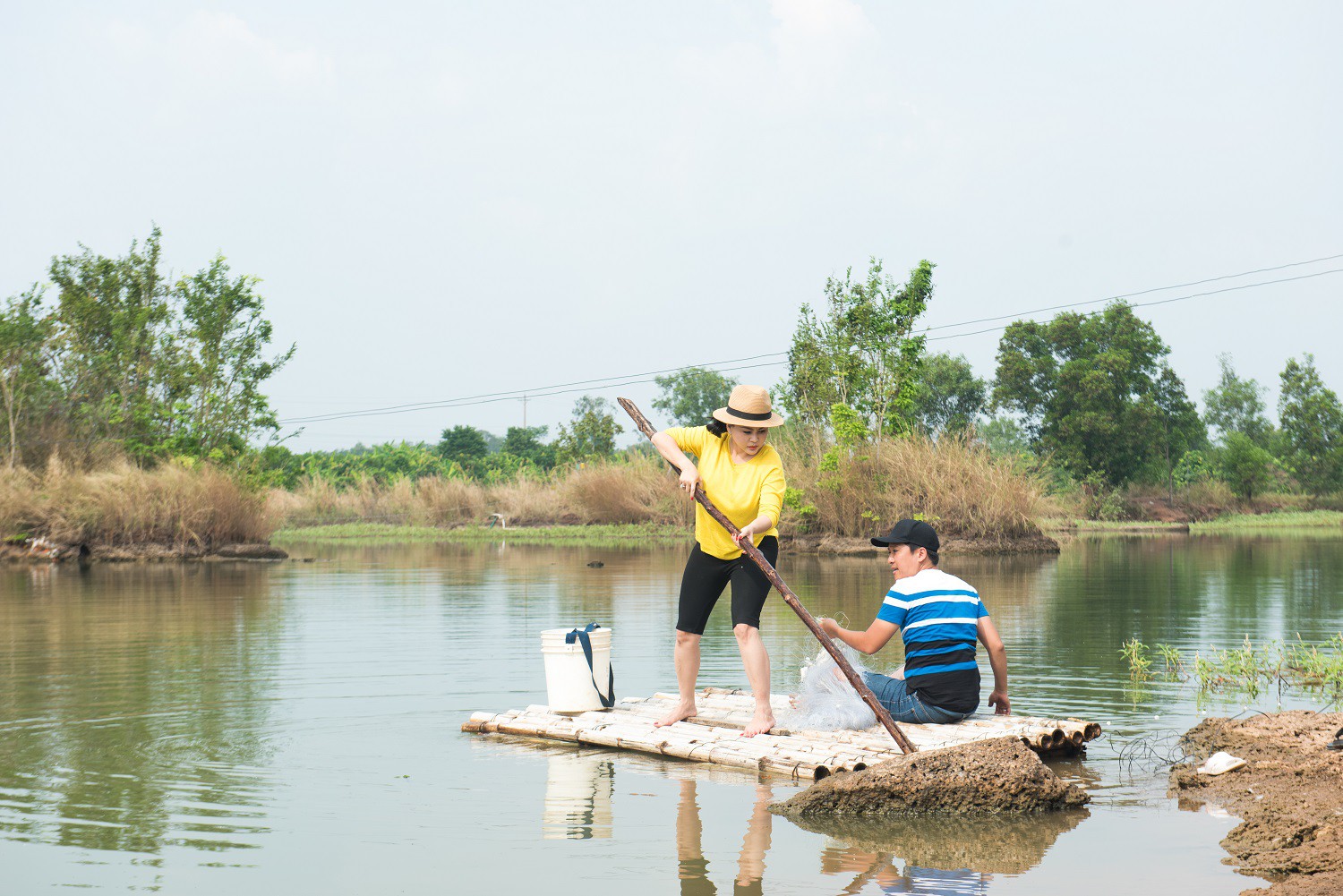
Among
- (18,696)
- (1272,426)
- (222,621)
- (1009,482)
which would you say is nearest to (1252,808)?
(18,696)

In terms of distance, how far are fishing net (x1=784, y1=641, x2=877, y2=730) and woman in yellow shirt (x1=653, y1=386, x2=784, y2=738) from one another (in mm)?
267

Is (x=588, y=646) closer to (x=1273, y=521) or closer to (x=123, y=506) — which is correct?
(x=123, y=506)

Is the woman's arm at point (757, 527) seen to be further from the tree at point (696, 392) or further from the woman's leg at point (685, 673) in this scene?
the tree at point (696, 392)

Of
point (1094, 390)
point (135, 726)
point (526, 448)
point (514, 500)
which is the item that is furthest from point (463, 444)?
point (135, 726)

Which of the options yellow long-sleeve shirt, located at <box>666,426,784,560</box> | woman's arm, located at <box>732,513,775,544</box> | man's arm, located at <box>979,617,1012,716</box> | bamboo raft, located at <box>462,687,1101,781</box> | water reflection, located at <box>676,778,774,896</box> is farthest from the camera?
yellow long-sleeve shirt, located at <box>666,426,784,560</box>

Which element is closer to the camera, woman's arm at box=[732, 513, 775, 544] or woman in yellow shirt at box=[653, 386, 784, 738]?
woman's arm at box=[732, 513, 775, 544]

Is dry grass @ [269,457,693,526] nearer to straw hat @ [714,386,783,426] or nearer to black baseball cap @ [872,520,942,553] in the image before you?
straw hat @ [714,386,783,426]

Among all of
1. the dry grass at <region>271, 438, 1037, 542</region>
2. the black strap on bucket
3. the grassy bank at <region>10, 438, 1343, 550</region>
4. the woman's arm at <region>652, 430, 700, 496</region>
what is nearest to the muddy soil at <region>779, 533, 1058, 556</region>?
the grassy bank at <region>10, 438, 1343, 550</region>

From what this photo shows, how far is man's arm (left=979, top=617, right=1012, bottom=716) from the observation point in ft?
22.0

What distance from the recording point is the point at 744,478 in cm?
719

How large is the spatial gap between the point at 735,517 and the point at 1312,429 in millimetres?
63593

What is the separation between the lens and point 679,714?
7461 mm

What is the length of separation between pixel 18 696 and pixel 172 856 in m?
4.90

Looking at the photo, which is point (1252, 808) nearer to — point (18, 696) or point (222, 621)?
point (18, 696)
